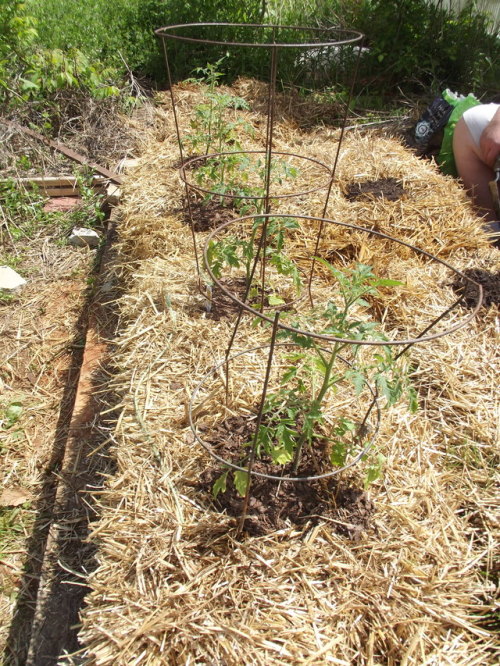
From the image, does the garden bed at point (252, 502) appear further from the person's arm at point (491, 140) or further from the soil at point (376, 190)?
the person's arm at point (491, 140)

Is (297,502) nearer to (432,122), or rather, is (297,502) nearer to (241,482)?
(241,482)

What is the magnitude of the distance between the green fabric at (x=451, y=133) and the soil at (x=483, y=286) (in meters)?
1.70

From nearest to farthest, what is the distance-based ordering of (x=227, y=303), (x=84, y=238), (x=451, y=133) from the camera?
(x=227, y=303)
(x=84, y=238)
(x=451, y=133)

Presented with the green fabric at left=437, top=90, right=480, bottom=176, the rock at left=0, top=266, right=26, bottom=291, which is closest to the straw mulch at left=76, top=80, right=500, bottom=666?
the rock at left=0, top=266, right=26, bottom=291

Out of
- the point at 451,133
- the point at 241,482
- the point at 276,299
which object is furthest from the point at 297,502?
the point at 451,133

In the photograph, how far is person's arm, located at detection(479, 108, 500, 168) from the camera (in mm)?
3654

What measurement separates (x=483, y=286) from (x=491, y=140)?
140 centimetres

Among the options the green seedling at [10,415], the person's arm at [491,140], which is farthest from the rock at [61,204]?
the person's arm at [491,140]

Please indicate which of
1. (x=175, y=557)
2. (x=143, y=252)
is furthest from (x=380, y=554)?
(x=143, y=252)

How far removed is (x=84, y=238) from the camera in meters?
4.23

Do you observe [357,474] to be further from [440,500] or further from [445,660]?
[445,660]

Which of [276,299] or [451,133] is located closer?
[276,299]

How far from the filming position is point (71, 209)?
4.57m

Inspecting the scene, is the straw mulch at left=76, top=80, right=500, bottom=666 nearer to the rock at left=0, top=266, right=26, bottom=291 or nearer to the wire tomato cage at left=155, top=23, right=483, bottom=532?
the wire tomato cage at left=155, top=23, right=483, bottom=532
